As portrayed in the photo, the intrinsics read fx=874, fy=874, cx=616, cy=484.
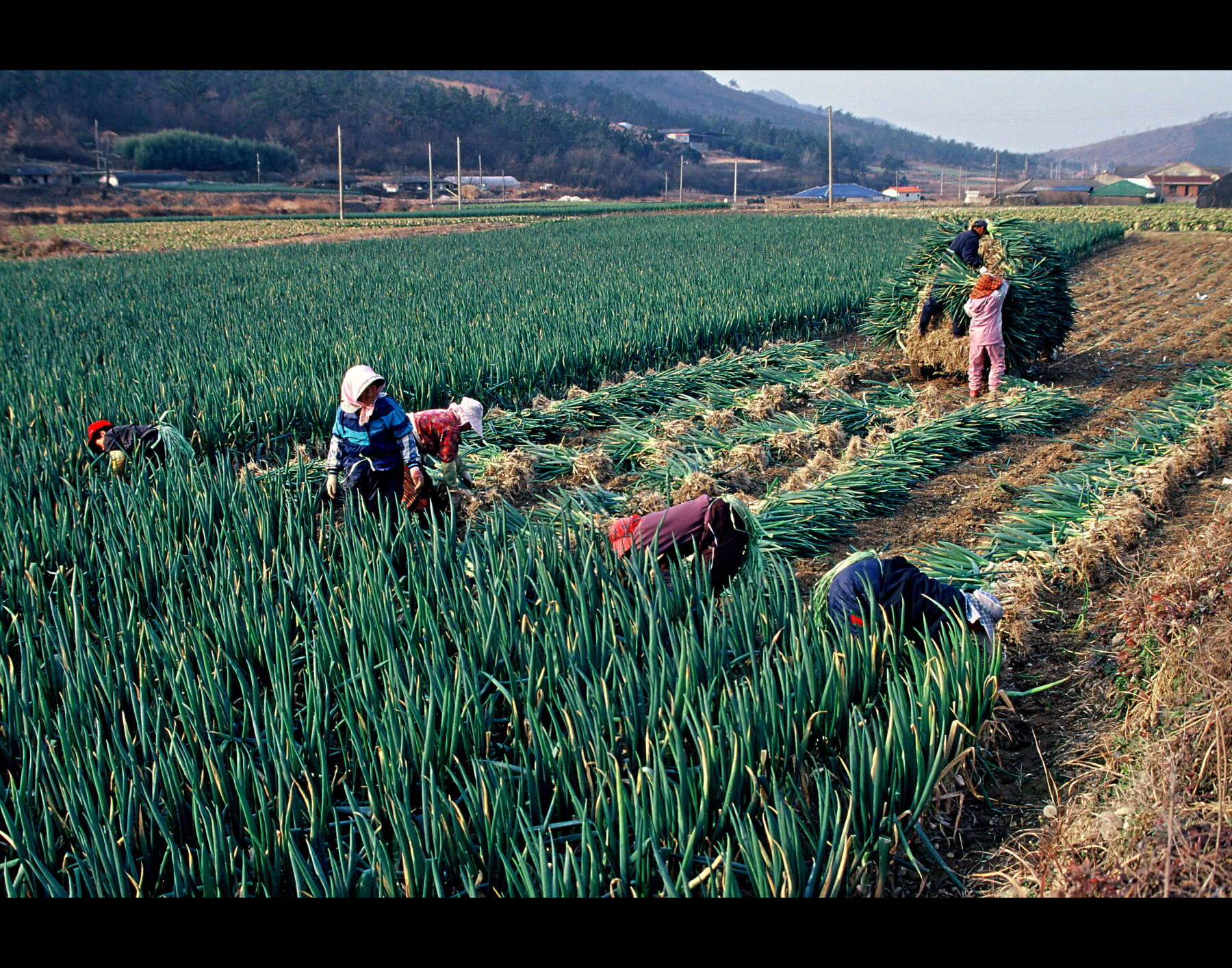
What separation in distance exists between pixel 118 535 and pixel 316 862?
2714 mm

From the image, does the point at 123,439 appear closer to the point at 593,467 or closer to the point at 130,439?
the point at 130,439

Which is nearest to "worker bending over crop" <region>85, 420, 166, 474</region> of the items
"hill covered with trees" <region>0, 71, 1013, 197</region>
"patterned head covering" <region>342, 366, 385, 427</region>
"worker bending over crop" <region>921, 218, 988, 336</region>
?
"patterned head covering" <region>342, 366, 385, 427</region>

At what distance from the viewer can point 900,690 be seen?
259cm

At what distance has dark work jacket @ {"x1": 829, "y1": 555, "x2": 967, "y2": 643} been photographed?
316cm

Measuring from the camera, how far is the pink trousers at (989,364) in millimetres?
7789

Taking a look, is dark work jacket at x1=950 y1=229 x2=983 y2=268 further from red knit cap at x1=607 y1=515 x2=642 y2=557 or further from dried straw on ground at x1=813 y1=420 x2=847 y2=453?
red knit cap at x1=607 y1=515 x2=642 y2=557

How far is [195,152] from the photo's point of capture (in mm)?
63562

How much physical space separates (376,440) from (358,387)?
1.04 ft

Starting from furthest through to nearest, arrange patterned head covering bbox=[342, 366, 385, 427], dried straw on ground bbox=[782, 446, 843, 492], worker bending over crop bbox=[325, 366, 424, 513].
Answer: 1. dried straw on ground bbox=[782, 446, 843, 492]
2. worker bending over crop bbox=[325, 366, 424, 513]
3. patterned head covering bbox=[342, 366, 385, 427]

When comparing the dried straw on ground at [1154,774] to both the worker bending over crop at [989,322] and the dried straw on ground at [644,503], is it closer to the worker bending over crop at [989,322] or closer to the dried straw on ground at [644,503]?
the dried straw on ground at [644,503]

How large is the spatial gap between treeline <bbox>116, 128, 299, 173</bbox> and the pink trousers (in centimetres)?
6725

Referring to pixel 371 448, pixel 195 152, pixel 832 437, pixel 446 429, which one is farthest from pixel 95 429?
pixel 195 152

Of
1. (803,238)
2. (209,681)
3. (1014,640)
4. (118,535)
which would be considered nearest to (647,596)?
(209,681)

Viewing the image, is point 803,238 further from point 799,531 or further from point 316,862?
point 316,862
